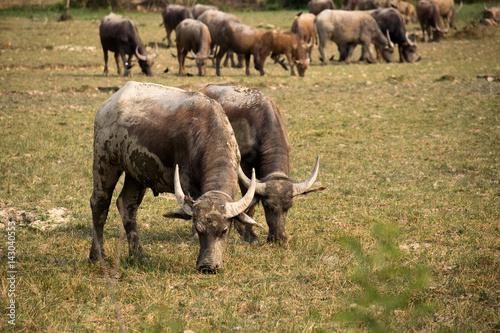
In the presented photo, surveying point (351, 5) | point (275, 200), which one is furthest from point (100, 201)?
point (351, 5)

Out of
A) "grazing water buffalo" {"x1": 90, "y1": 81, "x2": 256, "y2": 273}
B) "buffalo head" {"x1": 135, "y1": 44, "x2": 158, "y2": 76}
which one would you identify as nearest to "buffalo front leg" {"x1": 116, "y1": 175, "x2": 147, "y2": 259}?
"grazing water buffalo" {"x1": 90, "y1": 81, "x2": 256, "y2": 273}

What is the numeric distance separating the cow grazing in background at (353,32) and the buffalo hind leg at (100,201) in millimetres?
19395

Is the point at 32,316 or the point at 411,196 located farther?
the point at 411,196

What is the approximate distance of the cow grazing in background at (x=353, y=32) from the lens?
23.7m

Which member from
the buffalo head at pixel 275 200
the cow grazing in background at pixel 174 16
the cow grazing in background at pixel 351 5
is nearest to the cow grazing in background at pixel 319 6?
the cow grazing in background at pixel 351 5

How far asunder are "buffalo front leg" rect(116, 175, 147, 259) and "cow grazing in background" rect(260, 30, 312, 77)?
547 inches

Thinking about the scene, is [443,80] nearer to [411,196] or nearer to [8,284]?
[411,196]

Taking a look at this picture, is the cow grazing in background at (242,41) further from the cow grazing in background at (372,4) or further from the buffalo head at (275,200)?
the cow grazing in background at (372,4)

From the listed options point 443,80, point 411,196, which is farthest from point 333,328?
point 443,80

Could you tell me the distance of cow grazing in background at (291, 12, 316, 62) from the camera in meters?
23.9

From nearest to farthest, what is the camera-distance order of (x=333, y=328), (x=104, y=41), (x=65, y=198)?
(x=333, y=328) < (x=65, y=198) < (x=104, y=41)

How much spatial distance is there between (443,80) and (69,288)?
15.1m

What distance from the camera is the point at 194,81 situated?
54.5 feet

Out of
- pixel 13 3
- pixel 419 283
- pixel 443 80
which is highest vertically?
pixel 13 3
